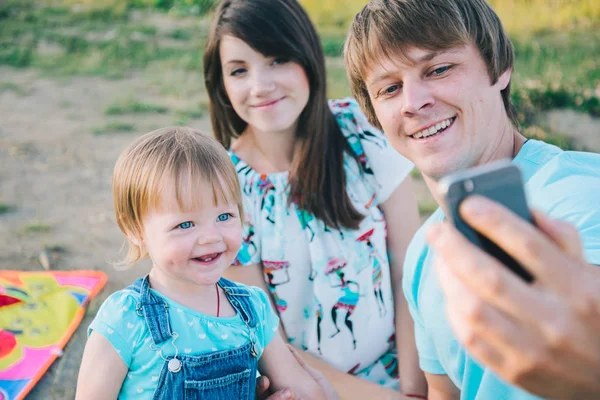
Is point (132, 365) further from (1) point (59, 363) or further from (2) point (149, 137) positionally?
(1) point (59, 363)

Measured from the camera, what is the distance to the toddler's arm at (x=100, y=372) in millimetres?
1706

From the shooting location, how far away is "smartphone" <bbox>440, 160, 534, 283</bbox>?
2.91 ft

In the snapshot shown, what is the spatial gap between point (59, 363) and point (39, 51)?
550 centimetres

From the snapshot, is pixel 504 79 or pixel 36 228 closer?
pixel 504 79

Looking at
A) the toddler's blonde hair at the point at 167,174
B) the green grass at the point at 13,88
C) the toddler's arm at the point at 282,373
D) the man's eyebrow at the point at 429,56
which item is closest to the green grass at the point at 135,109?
the green grass at the point at 13,88

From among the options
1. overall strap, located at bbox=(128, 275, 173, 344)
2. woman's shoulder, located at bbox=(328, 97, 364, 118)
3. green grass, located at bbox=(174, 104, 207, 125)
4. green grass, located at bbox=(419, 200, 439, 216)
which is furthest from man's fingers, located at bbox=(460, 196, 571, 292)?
green grass, located at bbox=(174, 104, 207, 125)

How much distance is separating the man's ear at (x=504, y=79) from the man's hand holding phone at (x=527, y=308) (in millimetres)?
1283

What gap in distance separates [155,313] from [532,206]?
1054 mm

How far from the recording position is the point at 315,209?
Result: 2.64 meters

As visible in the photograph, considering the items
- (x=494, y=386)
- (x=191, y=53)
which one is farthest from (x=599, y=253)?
(x=191, y=53)

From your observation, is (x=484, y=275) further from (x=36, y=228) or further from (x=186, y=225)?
(x=36, y=228)

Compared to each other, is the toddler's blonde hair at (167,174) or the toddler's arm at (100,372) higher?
the toddler's blonde hair at (167,174)

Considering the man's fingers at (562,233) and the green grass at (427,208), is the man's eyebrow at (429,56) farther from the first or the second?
the green grass at (427,208)

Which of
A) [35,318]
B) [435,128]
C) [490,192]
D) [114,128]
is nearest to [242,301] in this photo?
[435,128]
